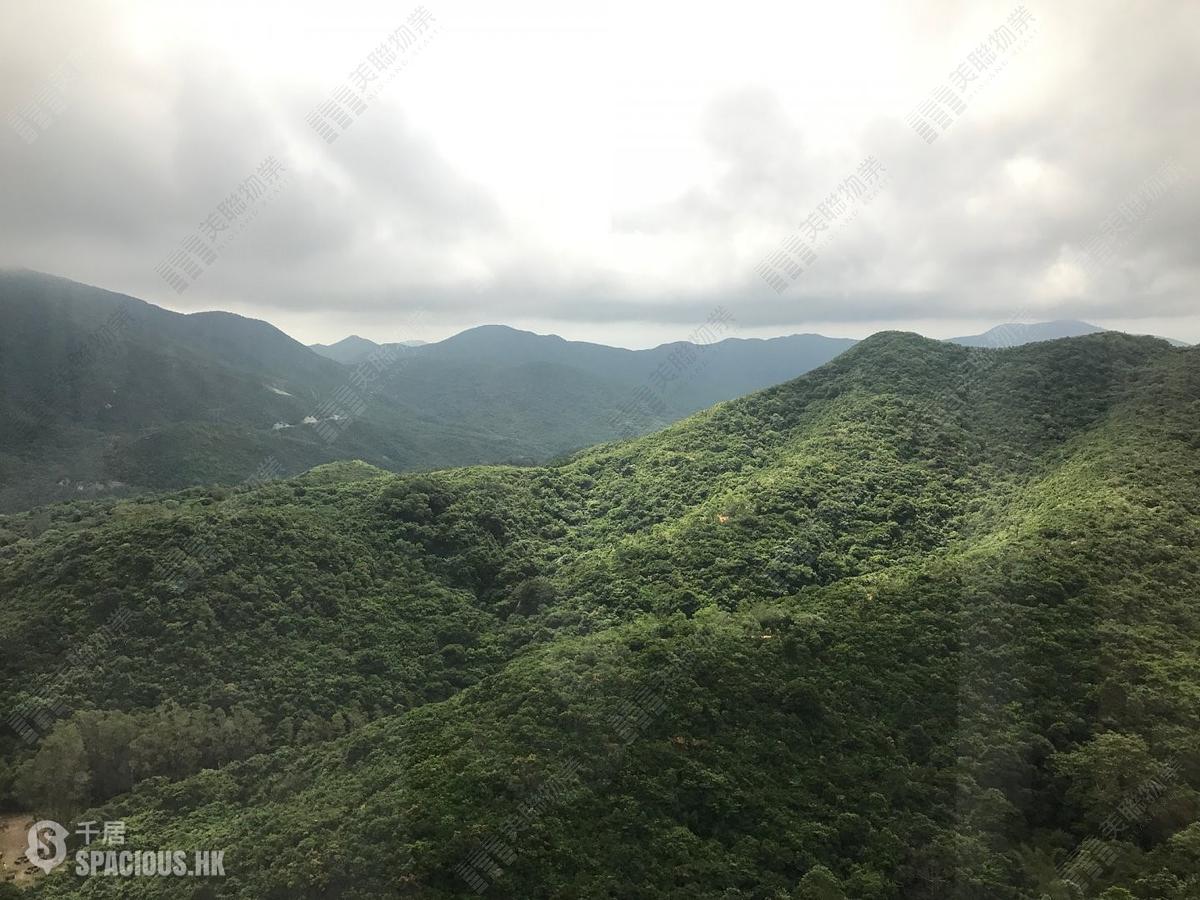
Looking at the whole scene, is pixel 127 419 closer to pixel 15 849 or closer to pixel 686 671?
pixel 15 849

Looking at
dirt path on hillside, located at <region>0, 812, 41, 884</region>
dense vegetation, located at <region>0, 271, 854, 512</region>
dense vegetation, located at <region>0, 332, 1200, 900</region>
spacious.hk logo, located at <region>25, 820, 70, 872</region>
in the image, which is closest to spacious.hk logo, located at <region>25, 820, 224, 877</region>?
spacious.hk logo, located at <region>25, 820, 70, 872</region>

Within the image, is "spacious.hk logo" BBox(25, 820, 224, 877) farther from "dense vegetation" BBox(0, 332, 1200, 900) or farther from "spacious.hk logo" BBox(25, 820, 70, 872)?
"dense vegetation" BBox(0, 332, 1200, 900)

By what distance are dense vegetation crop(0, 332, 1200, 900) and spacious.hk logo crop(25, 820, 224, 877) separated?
675 mm

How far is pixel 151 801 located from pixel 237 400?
568 feet

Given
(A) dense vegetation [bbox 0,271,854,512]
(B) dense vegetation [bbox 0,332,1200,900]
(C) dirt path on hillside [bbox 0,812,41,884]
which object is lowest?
(C) dirt path on hillside [bbox 0,812,41,884]

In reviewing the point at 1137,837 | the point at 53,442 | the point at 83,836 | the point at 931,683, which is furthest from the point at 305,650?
the point at 53,442

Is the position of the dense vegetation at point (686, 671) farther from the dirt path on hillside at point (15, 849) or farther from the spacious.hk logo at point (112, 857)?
the dirt path on hillside at point (15, 849)

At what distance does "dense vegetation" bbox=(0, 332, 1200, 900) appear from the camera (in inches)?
918

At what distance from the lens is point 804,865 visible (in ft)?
75.5

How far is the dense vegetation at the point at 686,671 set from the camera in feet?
76.5

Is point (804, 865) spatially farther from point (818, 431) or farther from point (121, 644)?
point (818, 431)

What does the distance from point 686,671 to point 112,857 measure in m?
25.6

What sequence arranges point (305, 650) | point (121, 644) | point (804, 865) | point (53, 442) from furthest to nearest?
point (53, 442) → point (305, 650) → point (121, 644) → point (804, 865)

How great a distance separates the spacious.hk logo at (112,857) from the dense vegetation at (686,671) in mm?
675
